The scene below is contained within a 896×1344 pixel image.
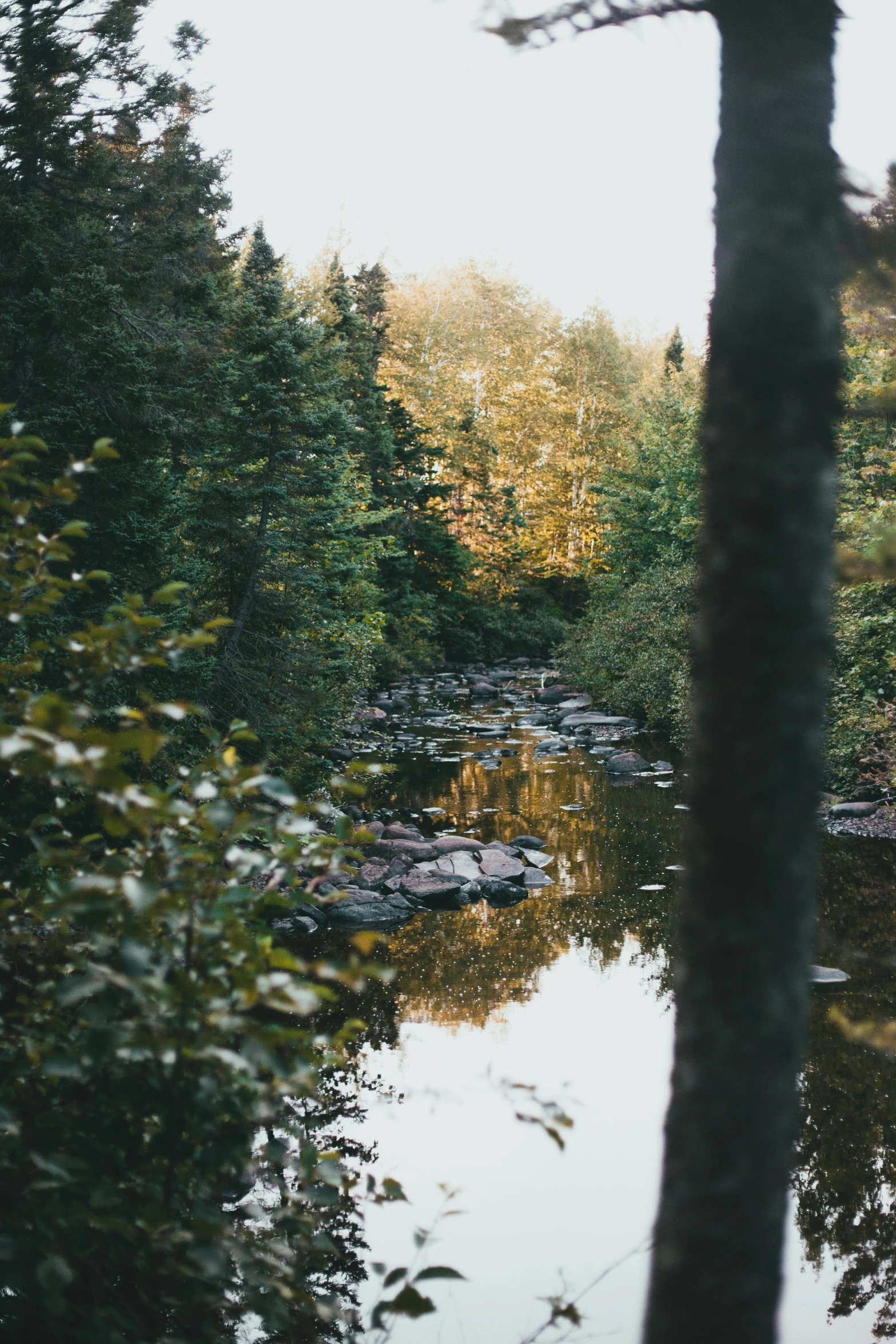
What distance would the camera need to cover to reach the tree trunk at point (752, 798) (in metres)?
1.51

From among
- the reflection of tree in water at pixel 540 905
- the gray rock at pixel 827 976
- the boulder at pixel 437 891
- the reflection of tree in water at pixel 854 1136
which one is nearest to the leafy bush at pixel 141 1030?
the reflection of tree in water at pixel 854 1136

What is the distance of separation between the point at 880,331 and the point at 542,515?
3496 centimetres

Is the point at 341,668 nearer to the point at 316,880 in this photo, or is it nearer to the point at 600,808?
the point at 600,808

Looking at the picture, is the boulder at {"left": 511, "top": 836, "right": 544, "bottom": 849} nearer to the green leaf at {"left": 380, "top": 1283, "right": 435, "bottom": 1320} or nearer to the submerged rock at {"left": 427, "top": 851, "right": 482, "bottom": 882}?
the submerged rock at {"left": 427, "top": 851, "right": 482, "bottom": 882}

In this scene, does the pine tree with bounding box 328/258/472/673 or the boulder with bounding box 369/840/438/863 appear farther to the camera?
the pine tree with bounding box 328/258/472/673

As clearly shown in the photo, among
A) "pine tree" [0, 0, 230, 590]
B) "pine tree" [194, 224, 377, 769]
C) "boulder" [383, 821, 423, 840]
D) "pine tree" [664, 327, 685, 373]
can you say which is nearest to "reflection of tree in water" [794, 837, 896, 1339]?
"boulder" [383, 821, 423, 840]

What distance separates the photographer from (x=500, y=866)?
33.6 feet

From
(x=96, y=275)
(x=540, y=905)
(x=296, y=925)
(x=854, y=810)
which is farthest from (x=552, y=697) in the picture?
(x=96, y=275)

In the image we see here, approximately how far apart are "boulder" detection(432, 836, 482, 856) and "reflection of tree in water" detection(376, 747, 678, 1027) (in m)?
0.74

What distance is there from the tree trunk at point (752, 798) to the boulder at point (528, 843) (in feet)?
31.7

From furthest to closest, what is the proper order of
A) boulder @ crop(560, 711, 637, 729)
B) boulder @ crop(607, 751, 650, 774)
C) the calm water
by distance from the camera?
boulder @ crop(560, 711, 637, 729), boulder @ crop(607, 751, 650, 774), the calm water

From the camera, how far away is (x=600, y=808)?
1323cm

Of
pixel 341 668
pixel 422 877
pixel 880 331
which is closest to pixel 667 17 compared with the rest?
pixel 880 331

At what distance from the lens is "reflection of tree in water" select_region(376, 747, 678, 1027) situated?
7.56 m
